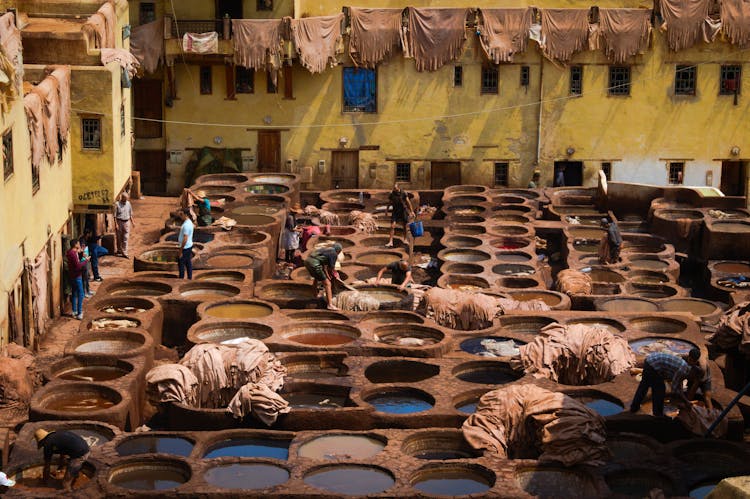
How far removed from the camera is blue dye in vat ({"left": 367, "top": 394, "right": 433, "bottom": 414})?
76.1 feet

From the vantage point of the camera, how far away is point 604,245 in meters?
34.2

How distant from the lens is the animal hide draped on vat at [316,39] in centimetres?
4247

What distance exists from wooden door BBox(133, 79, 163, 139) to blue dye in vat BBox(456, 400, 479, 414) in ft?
75.6

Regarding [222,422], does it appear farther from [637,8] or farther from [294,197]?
[637,8]

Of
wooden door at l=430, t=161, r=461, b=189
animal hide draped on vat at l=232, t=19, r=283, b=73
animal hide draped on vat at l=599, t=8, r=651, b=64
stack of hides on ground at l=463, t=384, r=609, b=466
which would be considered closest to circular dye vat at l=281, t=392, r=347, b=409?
stack of hides on ground at l=463, t=384, r=609, b=466

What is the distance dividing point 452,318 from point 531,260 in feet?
22.0

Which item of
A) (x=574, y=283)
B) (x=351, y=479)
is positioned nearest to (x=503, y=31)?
(x=574, y=283)

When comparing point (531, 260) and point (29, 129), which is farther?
point (531, 260)

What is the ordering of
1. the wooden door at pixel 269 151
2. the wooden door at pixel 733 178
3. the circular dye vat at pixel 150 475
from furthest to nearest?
the wooden door at pixel 733 178
the wooden door at pixel 269 151
the circular dye vat at pixel 150 475

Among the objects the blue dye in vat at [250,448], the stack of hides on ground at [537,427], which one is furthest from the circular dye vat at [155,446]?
the stack of hides on ground at [537,427]

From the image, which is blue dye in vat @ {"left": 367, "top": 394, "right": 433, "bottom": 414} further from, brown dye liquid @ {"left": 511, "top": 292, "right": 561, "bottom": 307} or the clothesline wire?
the clothesline wire

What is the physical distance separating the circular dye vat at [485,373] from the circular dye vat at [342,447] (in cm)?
339

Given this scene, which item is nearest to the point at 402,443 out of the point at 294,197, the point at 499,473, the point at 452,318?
the point at 499,473

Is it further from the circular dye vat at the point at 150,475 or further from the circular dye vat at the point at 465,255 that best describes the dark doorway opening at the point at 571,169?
the circular dye vat at the point at 150,475
